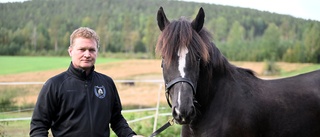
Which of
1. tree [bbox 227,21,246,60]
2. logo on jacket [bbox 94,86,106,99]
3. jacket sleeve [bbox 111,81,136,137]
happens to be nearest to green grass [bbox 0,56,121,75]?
tree [bbox 227,21,246,60]

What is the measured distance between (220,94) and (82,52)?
1.55 m

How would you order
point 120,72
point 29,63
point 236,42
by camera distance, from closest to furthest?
1. point 29,63
2. point 236,42
3. point 120,72

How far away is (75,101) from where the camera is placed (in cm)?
238

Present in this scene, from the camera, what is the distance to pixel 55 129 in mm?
2420

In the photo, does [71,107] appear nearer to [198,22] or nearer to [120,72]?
[198,22]

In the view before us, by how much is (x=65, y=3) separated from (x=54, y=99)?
29.6 meters

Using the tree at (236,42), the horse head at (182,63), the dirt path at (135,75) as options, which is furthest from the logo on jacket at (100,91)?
the tree at (236,42)

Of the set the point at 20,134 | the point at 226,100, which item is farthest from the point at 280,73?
the point at 226,100

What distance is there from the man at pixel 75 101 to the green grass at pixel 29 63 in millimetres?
23544

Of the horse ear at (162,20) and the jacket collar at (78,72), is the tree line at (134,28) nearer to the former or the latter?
the horse ear at (162,20)

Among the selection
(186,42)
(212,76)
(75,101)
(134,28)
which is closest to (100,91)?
(75,101)

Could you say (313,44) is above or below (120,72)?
above

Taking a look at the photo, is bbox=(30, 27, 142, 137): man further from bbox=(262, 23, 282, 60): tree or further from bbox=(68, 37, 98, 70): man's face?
bbox=(262, 23, 282, 60): tree

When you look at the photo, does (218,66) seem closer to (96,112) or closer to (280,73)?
(96,112)
